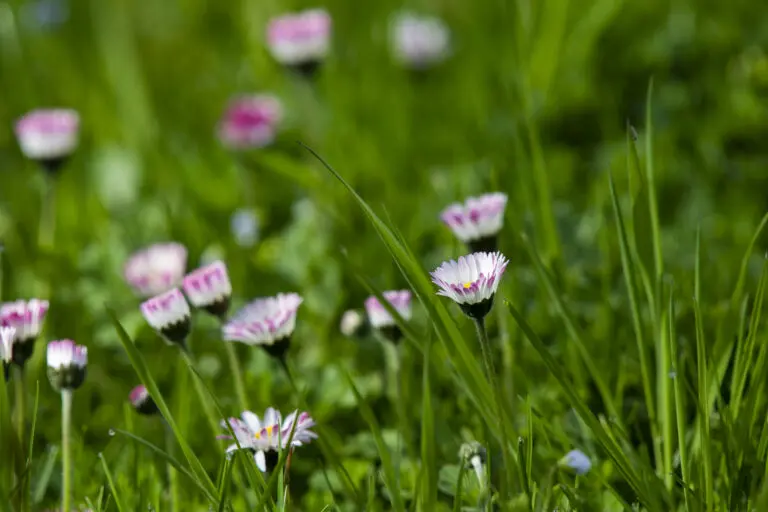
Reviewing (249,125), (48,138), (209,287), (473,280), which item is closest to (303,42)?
(249,125)

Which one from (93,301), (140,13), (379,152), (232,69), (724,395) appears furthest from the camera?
(140,13)

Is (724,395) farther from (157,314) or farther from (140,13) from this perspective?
(140,13)

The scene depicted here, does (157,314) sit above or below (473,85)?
above

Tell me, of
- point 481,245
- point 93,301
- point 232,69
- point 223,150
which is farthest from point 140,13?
point 481,245

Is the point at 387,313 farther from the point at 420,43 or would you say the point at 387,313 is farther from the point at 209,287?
the point at 420,43

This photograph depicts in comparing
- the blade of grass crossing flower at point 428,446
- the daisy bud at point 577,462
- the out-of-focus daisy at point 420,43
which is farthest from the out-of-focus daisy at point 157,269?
the out-of-focus daisy at point 420,43

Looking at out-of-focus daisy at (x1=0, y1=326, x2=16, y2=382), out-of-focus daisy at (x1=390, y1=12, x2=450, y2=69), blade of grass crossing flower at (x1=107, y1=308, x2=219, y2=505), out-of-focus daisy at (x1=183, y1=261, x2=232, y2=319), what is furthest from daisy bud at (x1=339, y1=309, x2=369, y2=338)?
out-of-focus daisy at (x1=390, y1=12, x2=450, y2=69)

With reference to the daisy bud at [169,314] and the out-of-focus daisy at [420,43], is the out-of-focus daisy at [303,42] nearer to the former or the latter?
the out-of-focus daisy at [420,43]
